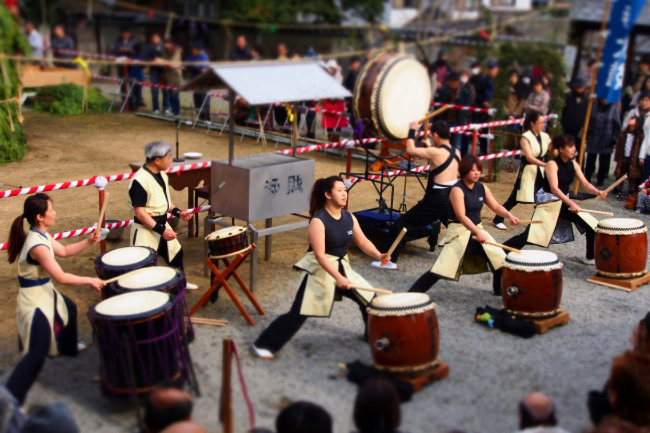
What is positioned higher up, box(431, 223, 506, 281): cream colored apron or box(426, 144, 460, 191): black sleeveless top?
box(426, 144, 460, 191): black sleeveless top

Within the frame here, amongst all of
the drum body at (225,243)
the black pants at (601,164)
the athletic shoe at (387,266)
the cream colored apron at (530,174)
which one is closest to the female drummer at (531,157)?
the cream colored apron at (530,174)

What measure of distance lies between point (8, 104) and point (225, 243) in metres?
8.91

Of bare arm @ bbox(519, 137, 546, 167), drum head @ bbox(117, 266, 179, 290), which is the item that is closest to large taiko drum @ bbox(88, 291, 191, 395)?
drum head @ bbox(117, 266, 179, 290)

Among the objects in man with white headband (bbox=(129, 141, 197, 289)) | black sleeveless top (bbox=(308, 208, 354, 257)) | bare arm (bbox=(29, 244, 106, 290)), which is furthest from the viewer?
man with white headband (bbox=(129, 141, 197, 289))

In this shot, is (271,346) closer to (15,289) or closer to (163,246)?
(163,246)

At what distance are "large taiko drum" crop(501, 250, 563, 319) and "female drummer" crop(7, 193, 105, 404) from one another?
3.43 metres

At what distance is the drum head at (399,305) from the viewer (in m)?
5.71

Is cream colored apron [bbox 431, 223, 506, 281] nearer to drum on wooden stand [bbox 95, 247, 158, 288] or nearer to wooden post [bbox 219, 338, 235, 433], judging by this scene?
drum on wooden stand [bbox 95, 247, 158, 288]

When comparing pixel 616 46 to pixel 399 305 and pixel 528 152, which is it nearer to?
pixel 528 152

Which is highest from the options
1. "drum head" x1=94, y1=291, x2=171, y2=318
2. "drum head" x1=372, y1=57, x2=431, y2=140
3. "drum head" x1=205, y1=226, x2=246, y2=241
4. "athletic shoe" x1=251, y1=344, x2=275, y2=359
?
"drum head" x1=372, y1=57, x2=431, y2=140

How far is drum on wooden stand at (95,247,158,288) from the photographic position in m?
6.35

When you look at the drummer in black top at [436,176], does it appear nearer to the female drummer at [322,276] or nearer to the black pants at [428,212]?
the black pants at [428,212]

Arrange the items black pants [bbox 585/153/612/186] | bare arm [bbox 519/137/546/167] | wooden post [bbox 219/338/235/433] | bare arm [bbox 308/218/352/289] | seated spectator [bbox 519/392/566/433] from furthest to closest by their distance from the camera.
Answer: black pants [bbox 585/153/612/186] → bare arm [bbox 519/137/546/167] → bare arm [bbox 308/218/352/289] → wooden post [bbox 219/338/235/433] → seated spectator [bbox 519/392/566/433]

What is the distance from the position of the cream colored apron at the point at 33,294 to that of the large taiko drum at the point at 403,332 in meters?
2.34
